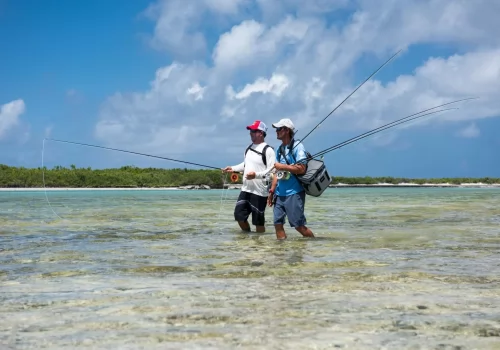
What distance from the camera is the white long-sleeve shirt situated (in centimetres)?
1006

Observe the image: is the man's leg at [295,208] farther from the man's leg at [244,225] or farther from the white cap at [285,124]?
the man's leg at [244,225]

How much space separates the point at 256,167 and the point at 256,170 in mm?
53

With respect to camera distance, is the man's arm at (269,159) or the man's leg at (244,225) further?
the man's leg at (244,225)

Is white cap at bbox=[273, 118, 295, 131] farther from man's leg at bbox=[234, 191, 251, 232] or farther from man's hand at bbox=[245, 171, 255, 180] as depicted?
man's leg at bbox=[234, 191, 251, 232]

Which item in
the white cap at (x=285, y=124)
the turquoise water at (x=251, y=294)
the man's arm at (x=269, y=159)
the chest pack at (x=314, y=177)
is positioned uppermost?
the white cap at (x=285, y=124)

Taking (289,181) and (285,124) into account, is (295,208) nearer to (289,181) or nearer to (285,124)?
(289,181)

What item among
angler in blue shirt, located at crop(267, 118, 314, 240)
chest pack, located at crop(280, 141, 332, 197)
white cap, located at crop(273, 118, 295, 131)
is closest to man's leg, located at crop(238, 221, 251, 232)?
angler in blue shirt, located at crop(267, 118, 314, 240)

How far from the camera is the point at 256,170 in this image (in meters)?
10.3

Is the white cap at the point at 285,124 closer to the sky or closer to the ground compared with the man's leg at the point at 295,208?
closer to the sky

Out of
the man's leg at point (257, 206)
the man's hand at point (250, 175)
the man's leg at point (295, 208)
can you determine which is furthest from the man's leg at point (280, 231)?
the man's leg at point (257, 206)

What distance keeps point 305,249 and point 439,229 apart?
5.53m

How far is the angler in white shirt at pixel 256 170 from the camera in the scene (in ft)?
33.2

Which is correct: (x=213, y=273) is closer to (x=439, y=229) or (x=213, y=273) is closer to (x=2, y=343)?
(x=2, y=343)

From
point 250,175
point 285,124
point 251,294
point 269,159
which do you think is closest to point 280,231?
point 250,175
